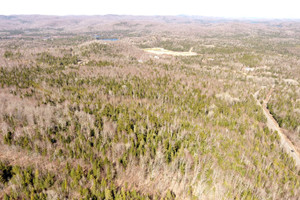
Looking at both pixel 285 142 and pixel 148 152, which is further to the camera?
pixel 285 142

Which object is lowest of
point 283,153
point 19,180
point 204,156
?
point 283,153

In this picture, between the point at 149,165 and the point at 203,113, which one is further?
the point at 203,113

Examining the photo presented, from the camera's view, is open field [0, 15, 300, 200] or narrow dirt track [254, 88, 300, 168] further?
narrow dirt track [254, 88, 300, 168]

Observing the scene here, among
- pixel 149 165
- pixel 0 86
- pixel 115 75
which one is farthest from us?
pixel 115 75

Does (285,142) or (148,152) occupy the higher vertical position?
(148,152)

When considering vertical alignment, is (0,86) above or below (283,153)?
above

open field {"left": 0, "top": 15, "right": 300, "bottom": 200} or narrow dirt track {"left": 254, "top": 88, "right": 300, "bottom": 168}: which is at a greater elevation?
open field {"left": 0, "top": 15, "right": 300, "bottom": 200}

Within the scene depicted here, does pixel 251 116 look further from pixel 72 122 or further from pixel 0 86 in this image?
pixel 0 86

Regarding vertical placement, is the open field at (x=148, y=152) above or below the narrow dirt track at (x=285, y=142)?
above

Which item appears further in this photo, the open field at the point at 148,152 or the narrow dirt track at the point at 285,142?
the narrow dirt track at the point at 285,142

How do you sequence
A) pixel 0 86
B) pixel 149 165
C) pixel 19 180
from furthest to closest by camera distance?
pixel 0 86 → pixel 149 165 → pixel 19 180

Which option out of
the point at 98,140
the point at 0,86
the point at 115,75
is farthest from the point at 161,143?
the point at 0,86
